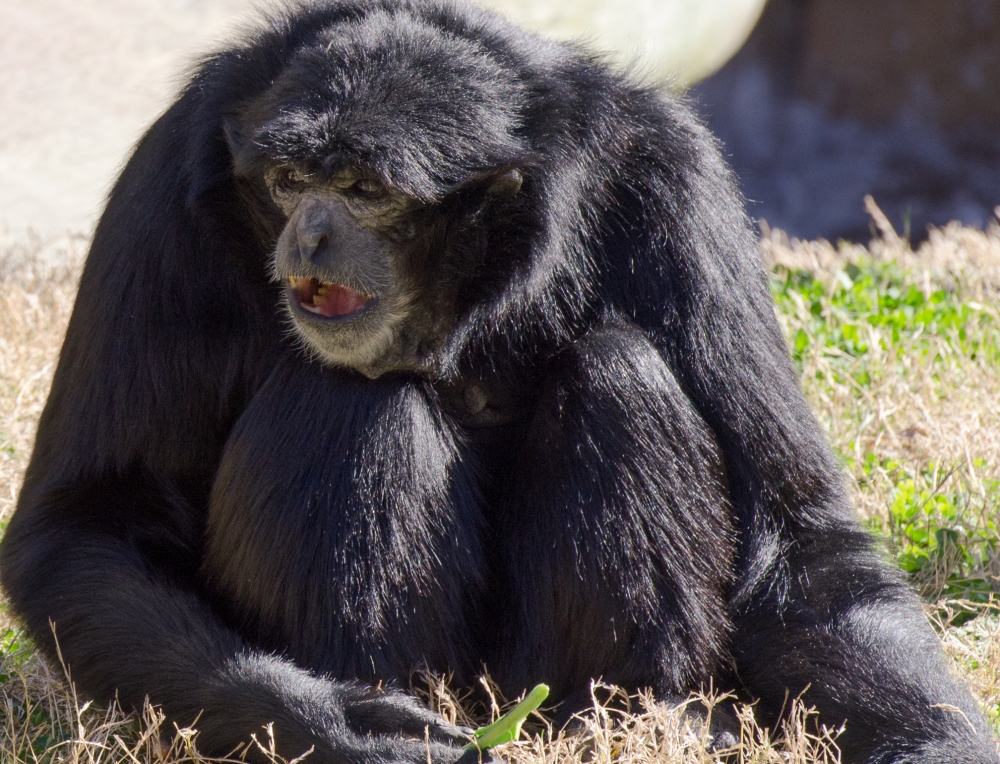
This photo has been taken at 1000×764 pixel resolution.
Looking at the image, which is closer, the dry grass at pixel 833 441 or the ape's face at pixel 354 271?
the dry grass at pixel 833 441

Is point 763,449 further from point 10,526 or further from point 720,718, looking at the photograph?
point 10,526

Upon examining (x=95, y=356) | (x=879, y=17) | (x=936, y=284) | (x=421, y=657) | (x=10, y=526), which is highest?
(x=879, y=17)

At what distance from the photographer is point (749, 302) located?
4.15 m

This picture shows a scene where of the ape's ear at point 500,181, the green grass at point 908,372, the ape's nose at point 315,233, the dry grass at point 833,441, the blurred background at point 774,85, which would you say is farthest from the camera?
the blurred background at point 774,85

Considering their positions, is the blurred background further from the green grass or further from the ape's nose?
the ape's nose

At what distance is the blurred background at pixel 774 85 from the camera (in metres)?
11.8

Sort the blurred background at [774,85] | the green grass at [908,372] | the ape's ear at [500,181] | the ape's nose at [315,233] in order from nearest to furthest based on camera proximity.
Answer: the ape's nose at [315,233] → the ape's ear at [500,181] → the green grass at [908,372] → the blurred background at [774,85]

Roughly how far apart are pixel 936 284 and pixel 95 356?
538cm

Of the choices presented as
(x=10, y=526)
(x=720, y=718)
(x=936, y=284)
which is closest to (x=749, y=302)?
(x=720, y=718)

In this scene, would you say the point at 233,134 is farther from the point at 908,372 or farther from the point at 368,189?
the point at 908,372

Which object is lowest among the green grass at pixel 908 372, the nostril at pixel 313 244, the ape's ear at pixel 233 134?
the green grass at pixel 908 372

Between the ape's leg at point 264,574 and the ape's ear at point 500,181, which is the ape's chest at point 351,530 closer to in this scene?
the ape's leg at point 264,574

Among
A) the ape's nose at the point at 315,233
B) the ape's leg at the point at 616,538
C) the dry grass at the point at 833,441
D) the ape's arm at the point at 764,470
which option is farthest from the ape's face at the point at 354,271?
the dry grass at the point at 833,441

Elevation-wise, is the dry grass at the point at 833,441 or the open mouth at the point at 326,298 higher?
the open mouth at the point at 326,298
